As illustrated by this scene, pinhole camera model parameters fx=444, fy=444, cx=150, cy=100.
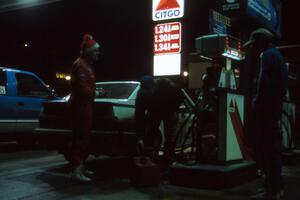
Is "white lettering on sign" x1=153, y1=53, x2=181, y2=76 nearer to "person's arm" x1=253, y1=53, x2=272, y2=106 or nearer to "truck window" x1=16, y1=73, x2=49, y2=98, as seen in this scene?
"truck window" x1=16, y1=73, x2=49, y2=98

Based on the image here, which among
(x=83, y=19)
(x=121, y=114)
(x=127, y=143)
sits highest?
(x=83, y=19)

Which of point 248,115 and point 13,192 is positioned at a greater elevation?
point 248,115

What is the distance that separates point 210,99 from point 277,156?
5.04 ft

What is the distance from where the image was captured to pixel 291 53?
1691 cm

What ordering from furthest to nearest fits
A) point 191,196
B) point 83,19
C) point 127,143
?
point 83,19
point 127,143
point 191,196

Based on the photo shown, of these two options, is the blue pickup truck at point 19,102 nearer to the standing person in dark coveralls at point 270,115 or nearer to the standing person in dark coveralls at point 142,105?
the standing person in dark coveralls at point 142,105

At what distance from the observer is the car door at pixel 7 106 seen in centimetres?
988

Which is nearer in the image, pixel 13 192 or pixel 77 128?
pixel 13 192

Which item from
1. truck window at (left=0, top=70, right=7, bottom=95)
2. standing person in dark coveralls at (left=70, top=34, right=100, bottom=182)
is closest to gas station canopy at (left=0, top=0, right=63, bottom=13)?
truck window at (left=0, top=70, right=7, bottom=95)

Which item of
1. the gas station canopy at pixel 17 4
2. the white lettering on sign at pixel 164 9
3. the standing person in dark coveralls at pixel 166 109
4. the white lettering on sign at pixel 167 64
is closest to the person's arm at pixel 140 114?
the standing person in dark coveralls at pixel 166 109

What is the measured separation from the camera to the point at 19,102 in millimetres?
10250

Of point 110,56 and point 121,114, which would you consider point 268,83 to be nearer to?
point 121,114

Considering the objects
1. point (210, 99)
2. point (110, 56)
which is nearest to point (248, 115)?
point (210, 99)

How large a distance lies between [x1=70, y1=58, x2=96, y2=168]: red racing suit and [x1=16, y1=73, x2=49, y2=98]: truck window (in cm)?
459
